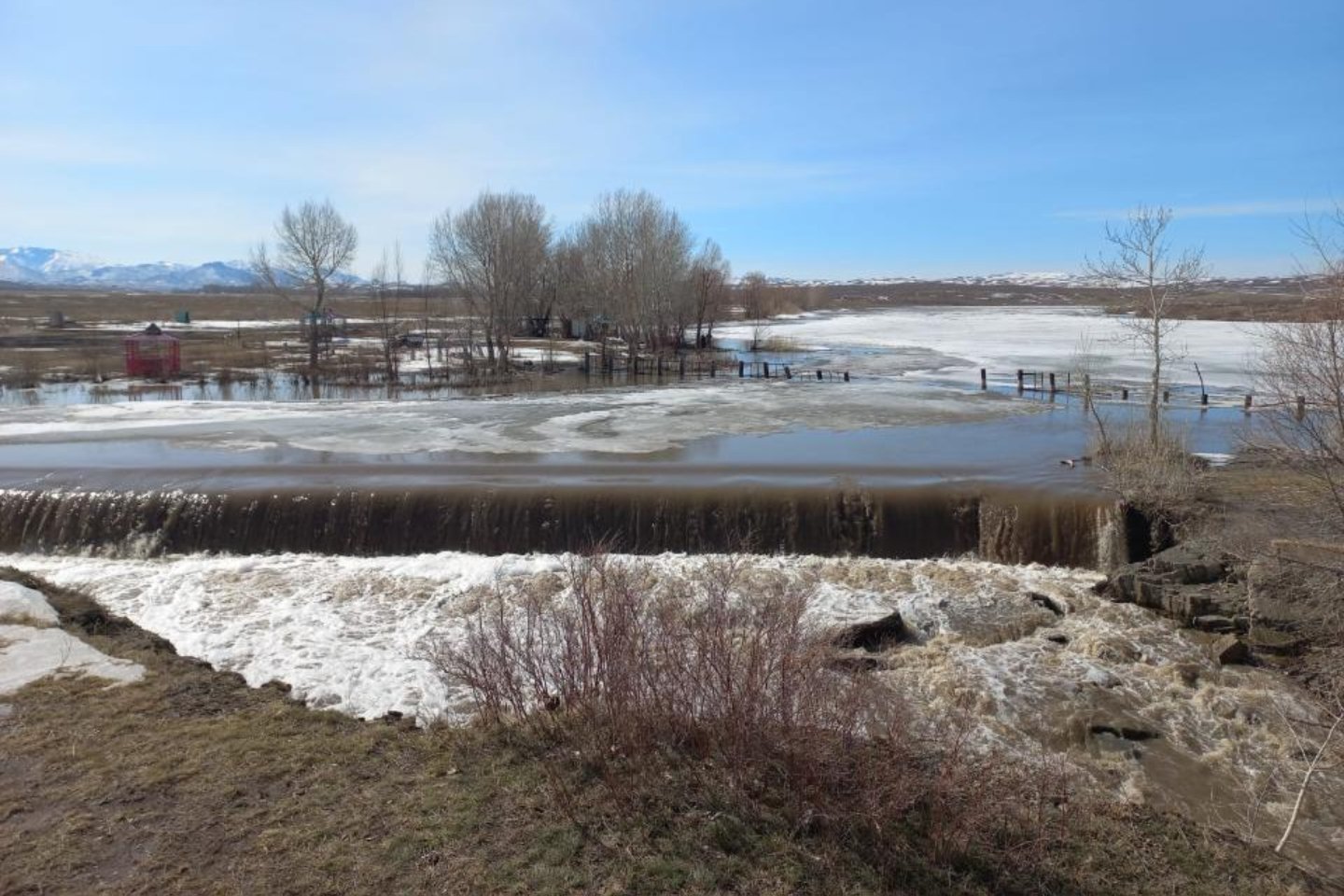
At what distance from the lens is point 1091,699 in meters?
9.54

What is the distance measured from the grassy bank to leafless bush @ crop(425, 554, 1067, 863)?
13cm

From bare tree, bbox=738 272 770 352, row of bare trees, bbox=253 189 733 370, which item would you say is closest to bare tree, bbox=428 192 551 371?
row of bare trees, bbox=253 189 733 370

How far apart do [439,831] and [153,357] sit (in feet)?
139

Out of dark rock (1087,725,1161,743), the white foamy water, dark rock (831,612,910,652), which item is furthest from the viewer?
dark rock (831,612,910,652)

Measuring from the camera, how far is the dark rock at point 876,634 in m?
10.8

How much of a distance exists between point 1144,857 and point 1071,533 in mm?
9721

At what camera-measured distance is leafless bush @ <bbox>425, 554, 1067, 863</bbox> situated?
5.58 metres

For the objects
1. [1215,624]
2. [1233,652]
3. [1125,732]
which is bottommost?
[1125,732]

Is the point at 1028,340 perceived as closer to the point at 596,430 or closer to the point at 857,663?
the point at 596,430

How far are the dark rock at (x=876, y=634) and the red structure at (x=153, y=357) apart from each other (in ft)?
125

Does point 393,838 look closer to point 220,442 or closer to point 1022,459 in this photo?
point 1022,459

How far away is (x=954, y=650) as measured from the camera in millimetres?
10766

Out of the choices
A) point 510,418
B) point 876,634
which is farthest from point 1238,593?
point 510,418

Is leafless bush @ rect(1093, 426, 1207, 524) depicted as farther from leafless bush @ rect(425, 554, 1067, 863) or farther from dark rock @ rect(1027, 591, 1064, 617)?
leafless bush @ rect(425, 554, 1067, 863)
